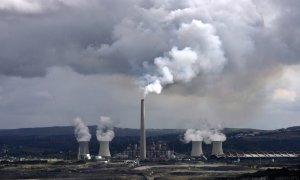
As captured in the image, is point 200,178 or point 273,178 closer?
point 273,178

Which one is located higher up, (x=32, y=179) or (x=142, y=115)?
(x=142, y=115)

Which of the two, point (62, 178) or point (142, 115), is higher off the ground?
point (142, 115)

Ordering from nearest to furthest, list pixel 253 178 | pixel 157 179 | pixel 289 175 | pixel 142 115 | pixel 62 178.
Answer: pixel 289 175, pixel 253 178, pixel 157 179, pixel 62 178, pixel 142 115

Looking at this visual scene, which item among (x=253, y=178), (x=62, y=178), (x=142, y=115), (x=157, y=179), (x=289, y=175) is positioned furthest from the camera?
(x=142, y=115)

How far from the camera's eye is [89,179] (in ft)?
376

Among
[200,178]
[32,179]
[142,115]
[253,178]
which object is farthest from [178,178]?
[142,115]

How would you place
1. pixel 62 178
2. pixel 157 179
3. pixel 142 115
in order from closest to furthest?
1. pixel 157 179
2. pixel 62 178
3. pixel 142 115

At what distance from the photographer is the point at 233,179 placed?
10256 cm

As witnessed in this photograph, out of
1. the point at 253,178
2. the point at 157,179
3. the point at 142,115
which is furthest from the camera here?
the point at 142,115

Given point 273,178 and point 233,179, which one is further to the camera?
point 233,179

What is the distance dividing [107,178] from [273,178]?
1426 inches

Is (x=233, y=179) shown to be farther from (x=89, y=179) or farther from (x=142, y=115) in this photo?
(x=142, y=115)

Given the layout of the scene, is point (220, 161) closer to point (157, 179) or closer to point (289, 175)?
point (157, 179)

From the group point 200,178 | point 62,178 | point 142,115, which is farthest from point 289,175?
point 142,115
